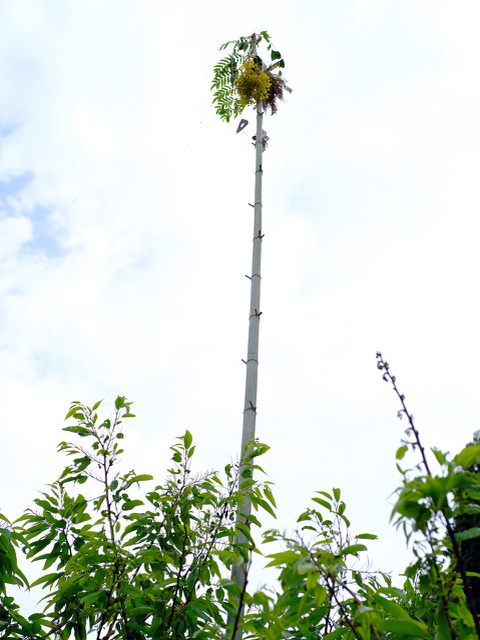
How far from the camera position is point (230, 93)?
17.7 ft

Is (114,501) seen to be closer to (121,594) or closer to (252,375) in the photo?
(121,594)

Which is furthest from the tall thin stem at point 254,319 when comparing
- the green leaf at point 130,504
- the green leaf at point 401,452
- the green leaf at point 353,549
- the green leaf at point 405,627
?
the green leaf at point 401,452

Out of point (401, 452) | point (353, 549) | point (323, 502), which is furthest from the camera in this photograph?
point (323, 502)

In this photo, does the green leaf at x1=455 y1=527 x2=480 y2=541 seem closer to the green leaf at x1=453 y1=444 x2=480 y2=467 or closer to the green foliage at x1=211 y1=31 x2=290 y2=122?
the green leaf at x1=453 y1=444 x2=480 y2=467

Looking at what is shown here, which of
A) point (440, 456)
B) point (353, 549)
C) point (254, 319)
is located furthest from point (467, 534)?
point (254, 319)

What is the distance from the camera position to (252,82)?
5035mm

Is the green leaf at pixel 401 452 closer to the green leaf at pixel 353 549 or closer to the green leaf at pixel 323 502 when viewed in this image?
the green leaf at pixel 353 549

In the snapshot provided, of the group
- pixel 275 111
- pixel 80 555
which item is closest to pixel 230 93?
pixel 275 111

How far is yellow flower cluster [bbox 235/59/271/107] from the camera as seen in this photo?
5023mm

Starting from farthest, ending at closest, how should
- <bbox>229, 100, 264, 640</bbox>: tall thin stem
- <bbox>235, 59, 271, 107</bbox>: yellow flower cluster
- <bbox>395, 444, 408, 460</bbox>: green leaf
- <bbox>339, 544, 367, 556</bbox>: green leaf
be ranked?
<bbox>235, 59, 271, 107</bbox>: yellow flower cluster
<bbox>229, 100, 264, 640</bbox>: tall thin stem
<bbox>339, 544, 367, 556</bbox>: green leaf
<bbox>395, 444, 408, 460</bbox>: green leaf

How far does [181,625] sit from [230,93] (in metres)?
4.73

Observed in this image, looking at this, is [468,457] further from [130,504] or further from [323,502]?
[130,504]

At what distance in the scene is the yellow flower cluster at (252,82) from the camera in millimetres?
5023

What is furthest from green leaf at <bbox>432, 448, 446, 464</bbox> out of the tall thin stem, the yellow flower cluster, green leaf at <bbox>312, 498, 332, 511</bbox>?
the yellow flower cluster
